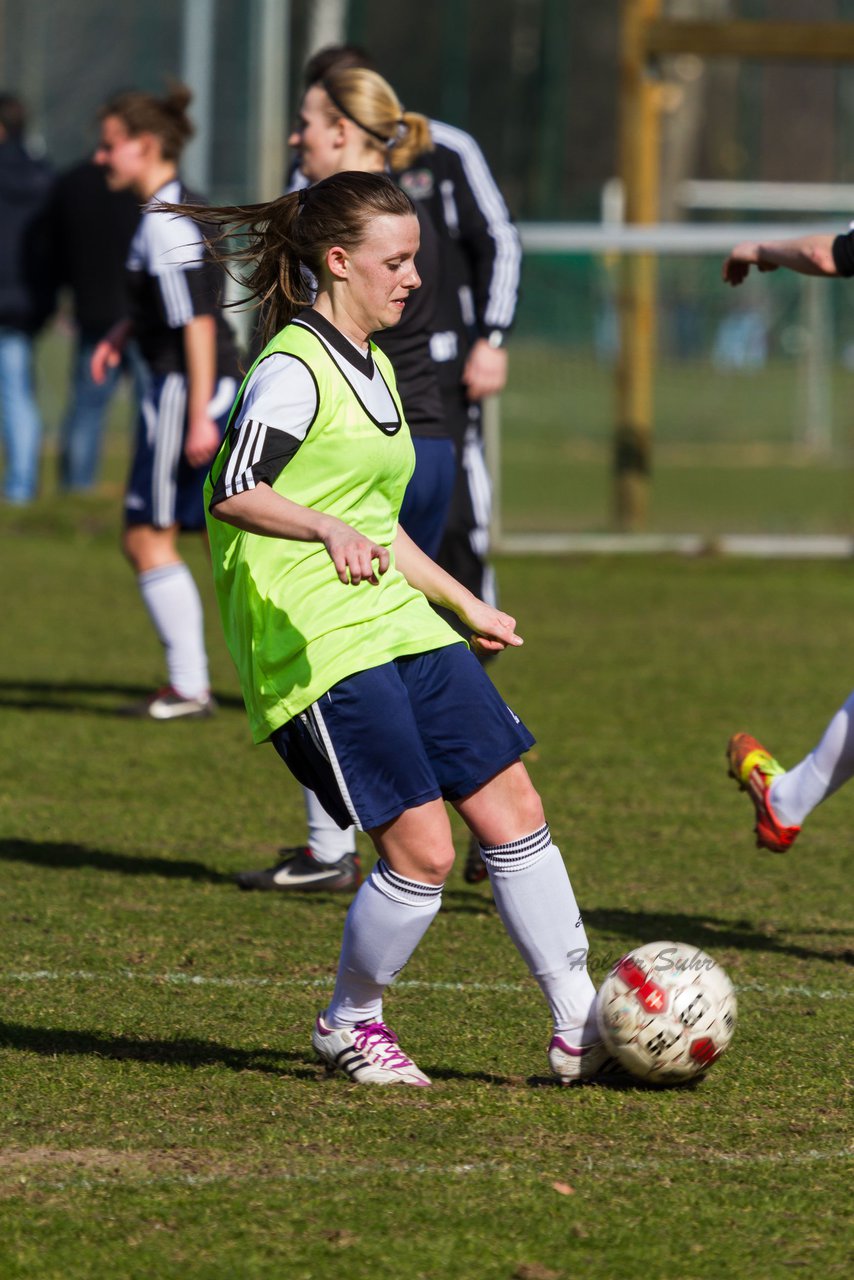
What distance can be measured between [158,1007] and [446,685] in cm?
121

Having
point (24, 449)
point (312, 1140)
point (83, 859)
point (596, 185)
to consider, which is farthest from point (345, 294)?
point (596, 185)

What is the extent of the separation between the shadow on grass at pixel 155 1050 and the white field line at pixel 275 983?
0.41 m

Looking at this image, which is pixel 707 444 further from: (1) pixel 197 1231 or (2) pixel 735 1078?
(1) pixel 197 1231

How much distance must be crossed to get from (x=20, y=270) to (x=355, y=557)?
11.9 m

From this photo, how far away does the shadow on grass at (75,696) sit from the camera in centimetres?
866

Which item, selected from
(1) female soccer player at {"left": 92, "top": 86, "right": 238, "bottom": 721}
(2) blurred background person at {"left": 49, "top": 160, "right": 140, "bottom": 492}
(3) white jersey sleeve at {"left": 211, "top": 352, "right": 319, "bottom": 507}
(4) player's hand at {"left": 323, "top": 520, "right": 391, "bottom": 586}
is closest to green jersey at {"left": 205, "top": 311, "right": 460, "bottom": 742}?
(3) white jersey sleeve at {"left": 211, "top": 352, "right": 319, "bottom": 507}

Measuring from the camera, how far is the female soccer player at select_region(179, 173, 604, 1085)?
381 centimetres

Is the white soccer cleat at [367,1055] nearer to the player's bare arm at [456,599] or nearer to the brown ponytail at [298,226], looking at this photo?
the player's bare arm at [456,599]

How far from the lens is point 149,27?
21219mm

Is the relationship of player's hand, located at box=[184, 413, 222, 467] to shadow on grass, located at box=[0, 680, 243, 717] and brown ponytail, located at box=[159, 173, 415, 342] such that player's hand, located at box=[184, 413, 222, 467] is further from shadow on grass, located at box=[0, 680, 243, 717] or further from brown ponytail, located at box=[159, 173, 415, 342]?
brown ponytail, located at box=[159, 173, 415, 342]

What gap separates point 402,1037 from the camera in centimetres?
440

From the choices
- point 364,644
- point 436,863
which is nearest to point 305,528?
point 364,644

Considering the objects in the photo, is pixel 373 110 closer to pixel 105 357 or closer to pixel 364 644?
pixel 364 644

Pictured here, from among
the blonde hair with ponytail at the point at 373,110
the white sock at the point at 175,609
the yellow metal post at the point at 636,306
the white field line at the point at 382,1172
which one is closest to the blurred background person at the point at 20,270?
the yellow metal post at the point at 636,306
